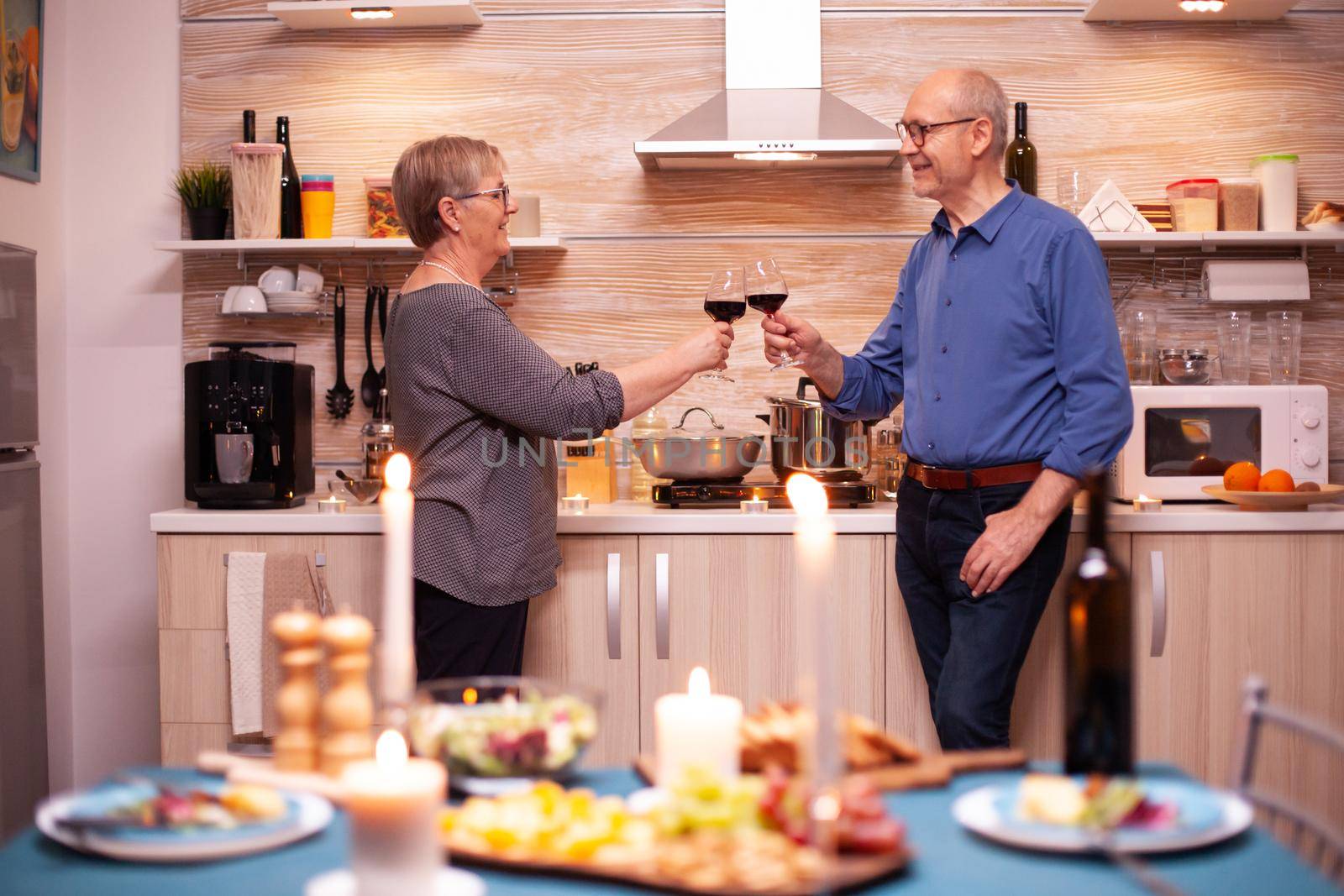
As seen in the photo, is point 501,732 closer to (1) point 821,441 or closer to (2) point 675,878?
(2) point 675,878

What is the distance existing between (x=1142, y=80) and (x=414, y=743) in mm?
2986

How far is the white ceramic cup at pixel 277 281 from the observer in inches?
130

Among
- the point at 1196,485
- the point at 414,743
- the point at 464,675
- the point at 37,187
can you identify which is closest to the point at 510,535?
the point at 464,675

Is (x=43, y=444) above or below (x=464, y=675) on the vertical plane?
above

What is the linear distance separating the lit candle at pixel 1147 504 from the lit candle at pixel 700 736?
2.01 metres

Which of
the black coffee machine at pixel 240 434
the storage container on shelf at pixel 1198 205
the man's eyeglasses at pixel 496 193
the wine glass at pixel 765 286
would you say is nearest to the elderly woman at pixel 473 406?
the man's eyeglasses at pixel 496 193

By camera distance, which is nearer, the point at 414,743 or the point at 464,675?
the point at 414,743

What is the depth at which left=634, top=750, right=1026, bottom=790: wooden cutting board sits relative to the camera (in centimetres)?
118

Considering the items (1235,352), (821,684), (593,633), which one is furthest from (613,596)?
(821,684)

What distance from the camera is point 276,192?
324cm

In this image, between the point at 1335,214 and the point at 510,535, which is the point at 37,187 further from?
the point at 1335,214

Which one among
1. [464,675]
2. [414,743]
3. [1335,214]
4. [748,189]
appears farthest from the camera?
[748,189]

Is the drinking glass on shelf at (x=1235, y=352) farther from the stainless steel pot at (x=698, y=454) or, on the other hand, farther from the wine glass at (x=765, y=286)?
the wine glass at (x=765, y=286)

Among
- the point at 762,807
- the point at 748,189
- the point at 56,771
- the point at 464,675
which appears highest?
the point at 748,189
